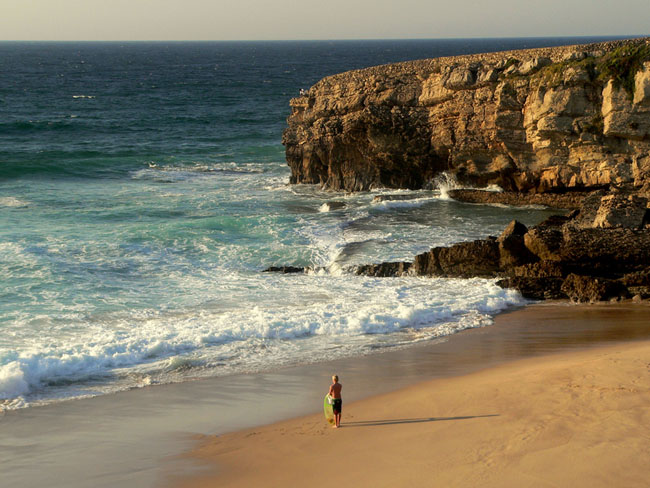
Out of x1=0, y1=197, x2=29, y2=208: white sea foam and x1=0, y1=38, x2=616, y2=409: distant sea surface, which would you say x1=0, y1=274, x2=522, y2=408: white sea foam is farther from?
x1=0, y1=197, x2=29, y2=208: white sea foam

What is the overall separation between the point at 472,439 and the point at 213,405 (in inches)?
167

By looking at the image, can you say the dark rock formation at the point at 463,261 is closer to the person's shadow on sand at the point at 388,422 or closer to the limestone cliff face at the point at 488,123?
the limestone cliff face at the point at 488,123

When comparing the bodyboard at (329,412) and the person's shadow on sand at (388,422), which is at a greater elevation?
the bodyboard at (329,412)

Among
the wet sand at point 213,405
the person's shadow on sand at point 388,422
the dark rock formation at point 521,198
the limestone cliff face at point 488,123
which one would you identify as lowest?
the wet sand at point 213,405

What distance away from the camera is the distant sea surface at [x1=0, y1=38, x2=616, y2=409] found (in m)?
14.7

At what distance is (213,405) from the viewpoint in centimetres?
1232

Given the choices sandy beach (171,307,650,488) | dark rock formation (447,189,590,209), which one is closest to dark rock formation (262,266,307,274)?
sandy beach (171,307,650,488)

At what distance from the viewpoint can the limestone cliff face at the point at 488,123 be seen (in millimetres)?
24562

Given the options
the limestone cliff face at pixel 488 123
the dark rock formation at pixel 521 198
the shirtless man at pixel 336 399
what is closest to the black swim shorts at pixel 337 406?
the shirtless man at pixel 336 399

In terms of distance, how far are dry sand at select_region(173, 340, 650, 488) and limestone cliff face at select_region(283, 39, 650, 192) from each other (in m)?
13.5

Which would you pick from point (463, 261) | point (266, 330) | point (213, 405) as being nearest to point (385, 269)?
point (463, 261)

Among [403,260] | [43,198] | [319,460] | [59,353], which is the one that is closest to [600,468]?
[319,460]

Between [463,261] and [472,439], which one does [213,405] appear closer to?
[472,439]

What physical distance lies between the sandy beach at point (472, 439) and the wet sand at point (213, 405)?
0.90 ft
